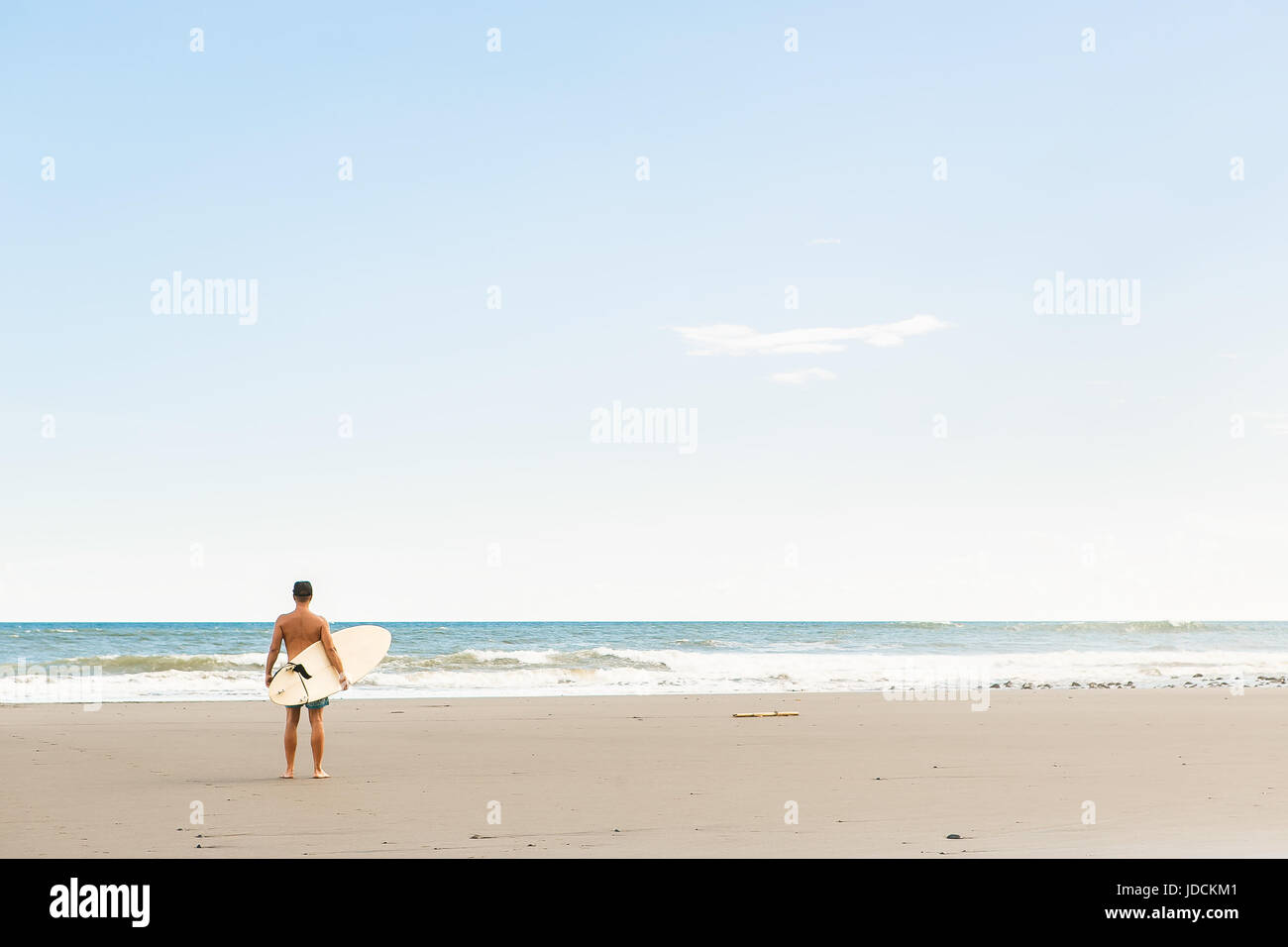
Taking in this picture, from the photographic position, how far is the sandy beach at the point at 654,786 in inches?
279

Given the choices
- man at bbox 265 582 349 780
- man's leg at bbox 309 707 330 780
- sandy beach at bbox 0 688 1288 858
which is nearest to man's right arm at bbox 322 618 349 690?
man at bbox 265 582 349 780

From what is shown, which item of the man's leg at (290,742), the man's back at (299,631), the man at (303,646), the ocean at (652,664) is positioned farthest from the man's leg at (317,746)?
the ocean at (652,664)

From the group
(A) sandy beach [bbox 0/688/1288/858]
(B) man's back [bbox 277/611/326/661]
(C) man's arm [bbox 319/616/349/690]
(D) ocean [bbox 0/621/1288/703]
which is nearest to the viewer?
(A) sandy beach [bbox 0/688/1288/858]

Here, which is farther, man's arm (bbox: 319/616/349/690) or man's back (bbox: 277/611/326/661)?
man's back (bbox: 277/611/326/661)

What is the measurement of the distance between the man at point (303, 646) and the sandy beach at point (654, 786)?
31cm

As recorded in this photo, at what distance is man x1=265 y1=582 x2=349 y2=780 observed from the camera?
10047 mm

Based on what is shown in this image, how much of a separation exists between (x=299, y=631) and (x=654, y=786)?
3483 millimetres

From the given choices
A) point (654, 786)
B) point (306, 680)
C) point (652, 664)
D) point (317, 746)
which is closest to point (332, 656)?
point (306, 680)

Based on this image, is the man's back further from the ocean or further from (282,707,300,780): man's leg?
the ocean

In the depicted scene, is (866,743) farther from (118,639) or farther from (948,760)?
(118,639)

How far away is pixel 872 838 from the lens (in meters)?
7.16

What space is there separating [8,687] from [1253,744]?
24.1 meters

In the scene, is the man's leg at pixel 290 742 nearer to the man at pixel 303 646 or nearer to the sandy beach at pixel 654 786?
the man at pixel 303 646
